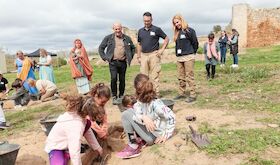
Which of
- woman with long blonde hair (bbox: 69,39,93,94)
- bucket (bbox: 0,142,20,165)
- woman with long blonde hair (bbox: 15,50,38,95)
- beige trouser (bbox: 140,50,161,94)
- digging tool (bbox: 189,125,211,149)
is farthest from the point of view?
woman with long blonde hair (bbox: 15,50,38,95)

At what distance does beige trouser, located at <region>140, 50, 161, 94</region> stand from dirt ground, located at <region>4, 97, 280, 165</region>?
2.61 ft

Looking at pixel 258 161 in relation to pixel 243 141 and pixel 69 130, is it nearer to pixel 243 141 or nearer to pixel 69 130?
pixel 243 141

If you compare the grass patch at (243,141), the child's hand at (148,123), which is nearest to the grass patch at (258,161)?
the grass patch at (243,141)

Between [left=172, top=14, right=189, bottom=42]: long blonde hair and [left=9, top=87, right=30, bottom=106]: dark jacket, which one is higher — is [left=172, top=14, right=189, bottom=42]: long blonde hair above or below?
above

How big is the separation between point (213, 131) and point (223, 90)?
347 cm

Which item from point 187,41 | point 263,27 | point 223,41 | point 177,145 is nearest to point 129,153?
point 177,145

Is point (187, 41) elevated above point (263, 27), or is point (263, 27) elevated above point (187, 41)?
point (263, 27)

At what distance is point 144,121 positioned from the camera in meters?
4.25

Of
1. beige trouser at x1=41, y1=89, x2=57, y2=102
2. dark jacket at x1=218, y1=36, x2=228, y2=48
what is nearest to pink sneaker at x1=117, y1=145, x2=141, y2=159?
beige trouser at x1=41, y1=89, x2=57, y2=102

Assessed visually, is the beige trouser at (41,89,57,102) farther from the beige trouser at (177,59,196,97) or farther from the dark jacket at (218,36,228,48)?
the dark jacket at (218,36,228,48)

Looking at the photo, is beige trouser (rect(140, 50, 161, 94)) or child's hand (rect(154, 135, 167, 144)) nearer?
child's hand (rect(154, 135, 167, 144))

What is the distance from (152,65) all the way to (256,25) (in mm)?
20403

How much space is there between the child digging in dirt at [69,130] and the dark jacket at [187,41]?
3283 millimetres

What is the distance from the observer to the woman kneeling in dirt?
169 inches
